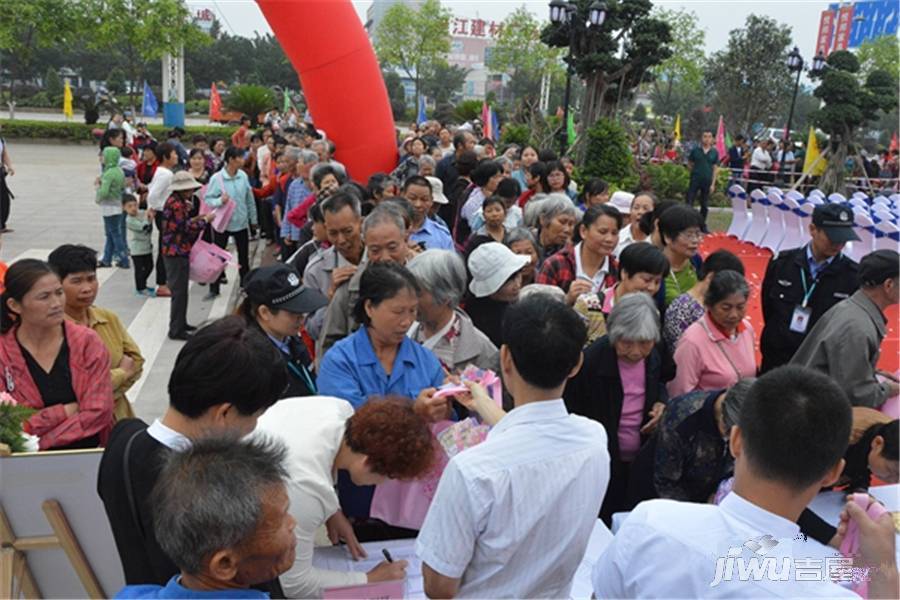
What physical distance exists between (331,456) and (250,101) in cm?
2782

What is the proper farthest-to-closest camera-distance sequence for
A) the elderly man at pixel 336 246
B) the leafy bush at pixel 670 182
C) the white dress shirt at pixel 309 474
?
1. the leafy bush at pixel 670 182
2. the elderly man at pixel 336 246
3. the white dress shirt at pixel 309 474

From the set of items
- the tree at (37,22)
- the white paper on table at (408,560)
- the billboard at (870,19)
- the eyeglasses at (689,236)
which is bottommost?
the white paper on table at (408,560)

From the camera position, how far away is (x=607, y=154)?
13.8 metres

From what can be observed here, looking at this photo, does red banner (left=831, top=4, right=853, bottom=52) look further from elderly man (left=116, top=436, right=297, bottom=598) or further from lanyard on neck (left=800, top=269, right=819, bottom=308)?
elderly man (left=116, top=436, right=297, bottom=598)

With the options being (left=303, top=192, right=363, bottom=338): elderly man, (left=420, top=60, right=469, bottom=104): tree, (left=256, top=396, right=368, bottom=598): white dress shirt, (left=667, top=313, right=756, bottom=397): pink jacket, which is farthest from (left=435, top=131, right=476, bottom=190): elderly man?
(left=420, top=60, right=469, bottom=104): tree

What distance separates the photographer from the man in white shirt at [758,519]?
1.41 metres

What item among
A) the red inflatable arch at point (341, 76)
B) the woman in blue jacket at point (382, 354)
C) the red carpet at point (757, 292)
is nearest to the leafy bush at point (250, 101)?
the red inflatable arch at point (341, 76)

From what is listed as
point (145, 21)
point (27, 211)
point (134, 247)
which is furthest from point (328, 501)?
point (145, 21)

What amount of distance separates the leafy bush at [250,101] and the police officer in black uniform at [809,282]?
84.7 ft

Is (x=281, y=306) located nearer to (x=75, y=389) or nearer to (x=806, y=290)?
(x=75, y=389)

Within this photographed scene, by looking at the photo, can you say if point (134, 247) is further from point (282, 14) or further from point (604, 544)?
point (604, 544)

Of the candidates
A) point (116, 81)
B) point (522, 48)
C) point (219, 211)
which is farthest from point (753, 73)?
point (116, 81)

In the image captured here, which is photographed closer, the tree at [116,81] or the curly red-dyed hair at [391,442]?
the curly red-dyed hair at [391,442]

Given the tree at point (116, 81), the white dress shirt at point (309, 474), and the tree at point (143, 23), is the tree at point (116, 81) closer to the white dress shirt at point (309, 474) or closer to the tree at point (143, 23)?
the tree at point (143, 23)
